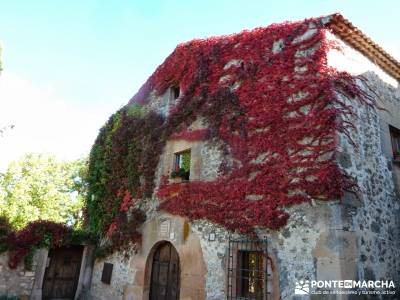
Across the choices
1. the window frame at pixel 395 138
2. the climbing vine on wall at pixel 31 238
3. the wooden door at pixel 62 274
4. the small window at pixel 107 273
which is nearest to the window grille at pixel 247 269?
the window frame at pixel 395 138

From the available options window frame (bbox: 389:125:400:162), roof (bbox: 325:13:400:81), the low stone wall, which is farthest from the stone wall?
roof (bbox: 325:13:400:81)

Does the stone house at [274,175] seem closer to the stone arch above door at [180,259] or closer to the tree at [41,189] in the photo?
the stone arch above door at [180,259]

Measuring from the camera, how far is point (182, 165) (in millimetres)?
8930

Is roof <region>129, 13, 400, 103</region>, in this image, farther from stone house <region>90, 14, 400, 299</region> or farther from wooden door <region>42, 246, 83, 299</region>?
wooden door <region>42, 246, 83, 299</region>

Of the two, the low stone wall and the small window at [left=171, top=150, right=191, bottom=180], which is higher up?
the small window at [left=171, top=150, right=191, bottom=180]

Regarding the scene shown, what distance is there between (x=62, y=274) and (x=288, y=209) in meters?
8.38

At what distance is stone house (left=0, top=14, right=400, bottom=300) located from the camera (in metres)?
5.64

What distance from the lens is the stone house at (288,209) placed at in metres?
5.56

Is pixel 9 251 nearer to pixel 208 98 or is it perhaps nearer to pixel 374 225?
pixel 208 98

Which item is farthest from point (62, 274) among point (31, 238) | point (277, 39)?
point (277, 39)

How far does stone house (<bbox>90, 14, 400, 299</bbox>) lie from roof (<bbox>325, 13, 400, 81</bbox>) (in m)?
0.02

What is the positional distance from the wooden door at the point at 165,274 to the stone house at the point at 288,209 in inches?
1.0

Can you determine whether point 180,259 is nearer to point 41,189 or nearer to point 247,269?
point 247,269

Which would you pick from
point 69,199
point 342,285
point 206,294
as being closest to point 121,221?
point 206,294
